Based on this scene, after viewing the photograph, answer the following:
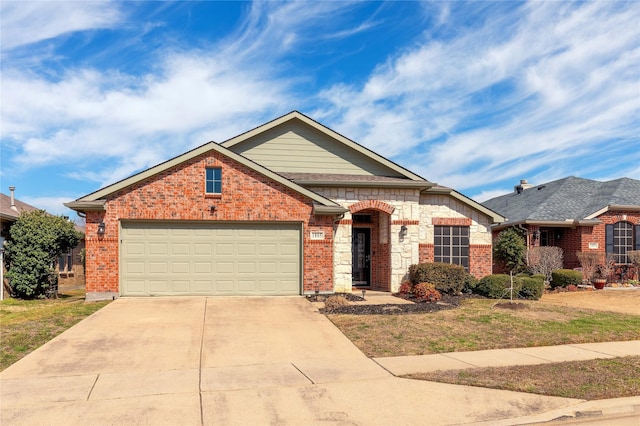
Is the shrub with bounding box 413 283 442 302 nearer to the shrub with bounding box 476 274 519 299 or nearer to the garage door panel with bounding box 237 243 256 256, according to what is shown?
the shrub with bounding box 476 274 519 299

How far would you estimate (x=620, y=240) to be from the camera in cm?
2197

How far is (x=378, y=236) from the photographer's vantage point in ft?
58.5

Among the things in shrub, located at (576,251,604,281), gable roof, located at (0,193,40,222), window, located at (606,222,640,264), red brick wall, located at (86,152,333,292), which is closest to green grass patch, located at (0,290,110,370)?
red brick wall, located at (86,152,333,292)

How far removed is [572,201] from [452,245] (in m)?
9.75

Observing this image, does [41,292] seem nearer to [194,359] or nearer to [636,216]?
[194,359]

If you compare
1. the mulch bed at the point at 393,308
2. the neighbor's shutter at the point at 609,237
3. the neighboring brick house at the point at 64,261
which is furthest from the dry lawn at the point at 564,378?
the neighboring brick house at the point at 64,261

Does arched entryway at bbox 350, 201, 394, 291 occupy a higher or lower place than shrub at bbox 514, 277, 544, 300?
higher

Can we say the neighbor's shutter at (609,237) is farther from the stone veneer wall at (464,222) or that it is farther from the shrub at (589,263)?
the stone veneer wall at (464,222)

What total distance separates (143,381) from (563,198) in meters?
23.0

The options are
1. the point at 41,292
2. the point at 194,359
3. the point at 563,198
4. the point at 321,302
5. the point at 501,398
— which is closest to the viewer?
the point at 501,398

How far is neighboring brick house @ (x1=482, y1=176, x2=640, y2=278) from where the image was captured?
21.6 meters

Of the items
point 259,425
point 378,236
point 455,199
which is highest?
point 455,199

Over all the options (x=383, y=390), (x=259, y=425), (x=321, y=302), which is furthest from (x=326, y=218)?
(x=259, y=425)

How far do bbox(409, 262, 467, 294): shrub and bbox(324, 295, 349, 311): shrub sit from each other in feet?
10.4
